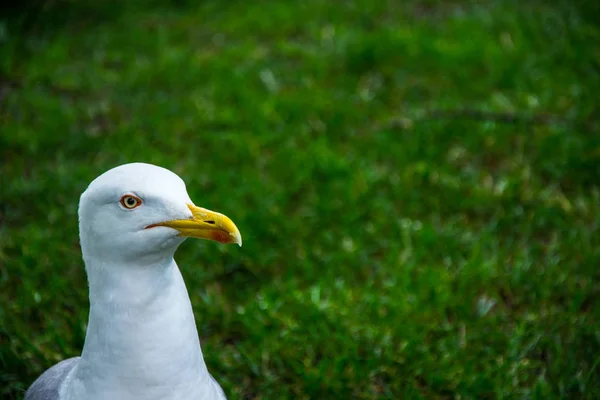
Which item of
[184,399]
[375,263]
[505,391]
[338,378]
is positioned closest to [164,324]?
[184,399]

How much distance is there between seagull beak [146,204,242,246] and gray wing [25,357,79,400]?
2.18ft

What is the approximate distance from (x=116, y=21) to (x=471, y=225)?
336cm

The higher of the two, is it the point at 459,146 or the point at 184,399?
the point at 184,399

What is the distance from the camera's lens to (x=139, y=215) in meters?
1.92

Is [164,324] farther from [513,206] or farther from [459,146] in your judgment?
[459,146]

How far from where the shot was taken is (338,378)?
112 inches

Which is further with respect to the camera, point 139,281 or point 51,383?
point 51,383

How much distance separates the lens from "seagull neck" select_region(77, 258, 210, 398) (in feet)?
6.45

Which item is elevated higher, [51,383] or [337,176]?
[51,383]

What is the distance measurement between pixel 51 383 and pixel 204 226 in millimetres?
798

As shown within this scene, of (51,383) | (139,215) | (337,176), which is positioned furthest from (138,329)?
(337,176)

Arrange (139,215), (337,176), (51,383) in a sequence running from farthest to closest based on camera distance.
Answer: (337,176) < (51,383) < (139,215)

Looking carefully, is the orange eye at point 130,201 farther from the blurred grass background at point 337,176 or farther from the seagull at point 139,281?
the blurred grass background at point 337,176

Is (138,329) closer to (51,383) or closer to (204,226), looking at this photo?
(204,226)
